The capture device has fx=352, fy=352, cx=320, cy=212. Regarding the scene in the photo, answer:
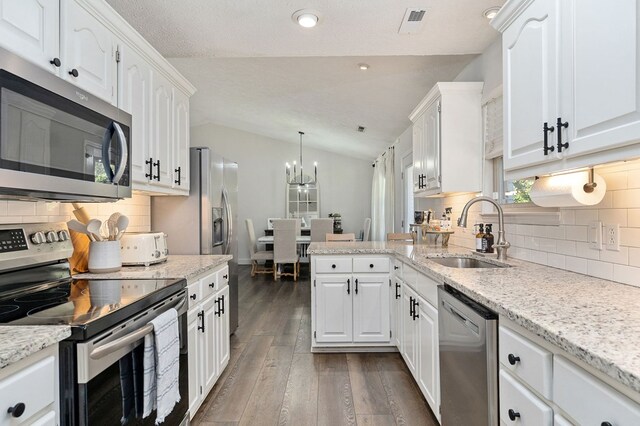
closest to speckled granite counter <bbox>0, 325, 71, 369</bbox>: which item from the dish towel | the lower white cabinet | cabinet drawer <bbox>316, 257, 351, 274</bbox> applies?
the dish towel

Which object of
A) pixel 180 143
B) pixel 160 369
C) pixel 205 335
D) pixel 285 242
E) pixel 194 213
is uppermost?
pixel 180 143

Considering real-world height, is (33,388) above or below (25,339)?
below

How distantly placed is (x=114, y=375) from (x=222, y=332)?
1.28 meters

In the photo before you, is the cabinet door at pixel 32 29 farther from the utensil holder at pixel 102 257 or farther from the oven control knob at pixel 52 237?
the utensil holder at pixel 102 257

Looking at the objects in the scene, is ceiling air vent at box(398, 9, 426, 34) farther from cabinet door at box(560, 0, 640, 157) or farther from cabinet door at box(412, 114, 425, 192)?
cabinet door at box(412, 114, 425, 192)

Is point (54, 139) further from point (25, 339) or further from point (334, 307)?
point (334, 307)

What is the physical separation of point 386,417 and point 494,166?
1.92m

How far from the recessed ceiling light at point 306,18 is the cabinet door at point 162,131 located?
3.23ft

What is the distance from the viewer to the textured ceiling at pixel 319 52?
6.67ft

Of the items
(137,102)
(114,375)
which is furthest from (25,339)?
(137,102)

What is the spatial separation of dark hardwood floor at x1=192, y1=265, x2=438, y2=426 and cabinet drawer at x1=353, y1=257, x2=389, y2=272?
2.42ft

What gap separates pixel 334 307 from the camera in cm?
302

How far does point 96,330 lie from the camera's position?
1.15 metres

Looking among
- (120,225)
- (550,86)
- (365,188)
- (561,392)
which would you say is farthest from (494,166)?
(365,188)
